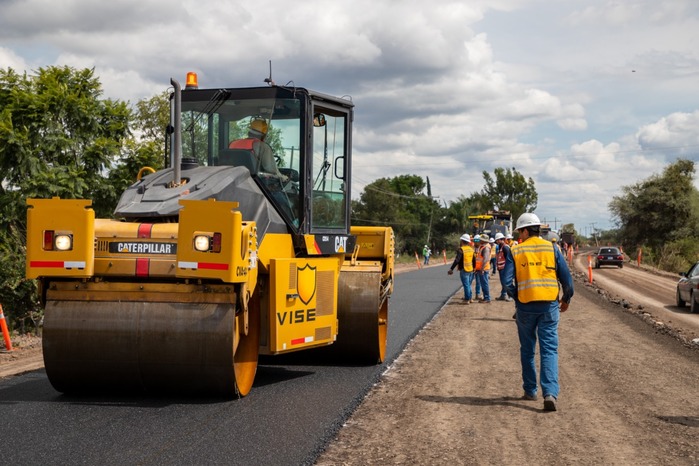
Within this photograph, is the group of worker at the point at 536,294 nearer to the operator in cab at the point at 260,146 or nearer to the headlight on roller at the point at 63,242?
the operator in cab at the point at 260,146

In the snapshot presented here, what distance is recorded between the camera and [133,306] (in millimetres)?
6590

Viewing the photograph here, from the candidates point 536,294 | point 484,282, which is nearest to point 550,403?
point 536,294

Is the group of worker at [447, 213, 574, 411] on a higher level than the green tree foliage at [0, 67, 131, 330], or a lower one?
lower

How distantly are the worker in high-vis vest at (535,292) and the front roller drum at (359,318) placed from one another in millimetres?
2136

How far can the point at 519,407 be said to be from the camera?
23.4 feet

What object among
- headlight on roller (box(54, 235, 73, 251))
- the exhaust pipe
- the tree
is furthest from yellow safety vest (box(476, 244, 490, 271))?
the tree

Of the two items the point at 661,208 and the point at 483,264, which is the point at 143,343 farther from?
the point at 661,208

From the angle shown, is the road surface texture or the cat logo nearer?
the road surface texture

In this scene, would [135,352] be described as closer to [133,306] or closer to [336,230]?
[133,306]

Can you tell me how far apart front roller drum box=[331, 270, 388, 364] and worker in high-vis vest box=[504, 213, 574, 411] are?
2.14m

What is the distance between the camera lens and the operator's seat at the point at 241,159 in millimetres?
8211

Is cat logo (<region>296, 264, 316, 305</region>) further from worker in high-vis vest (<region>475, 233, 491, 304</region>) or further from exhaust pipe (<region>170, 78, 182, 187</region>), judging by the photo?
worker in high-vis vest (<region>475, 233, 491, 304</region>)

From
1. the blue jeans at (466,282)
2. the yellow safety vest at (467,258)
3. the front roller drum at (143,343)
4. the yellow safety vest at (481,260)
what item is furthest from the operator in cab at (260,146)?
the yellow safety vest at (481,260)

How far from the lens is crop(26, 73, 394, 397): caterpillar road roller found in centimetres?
653
